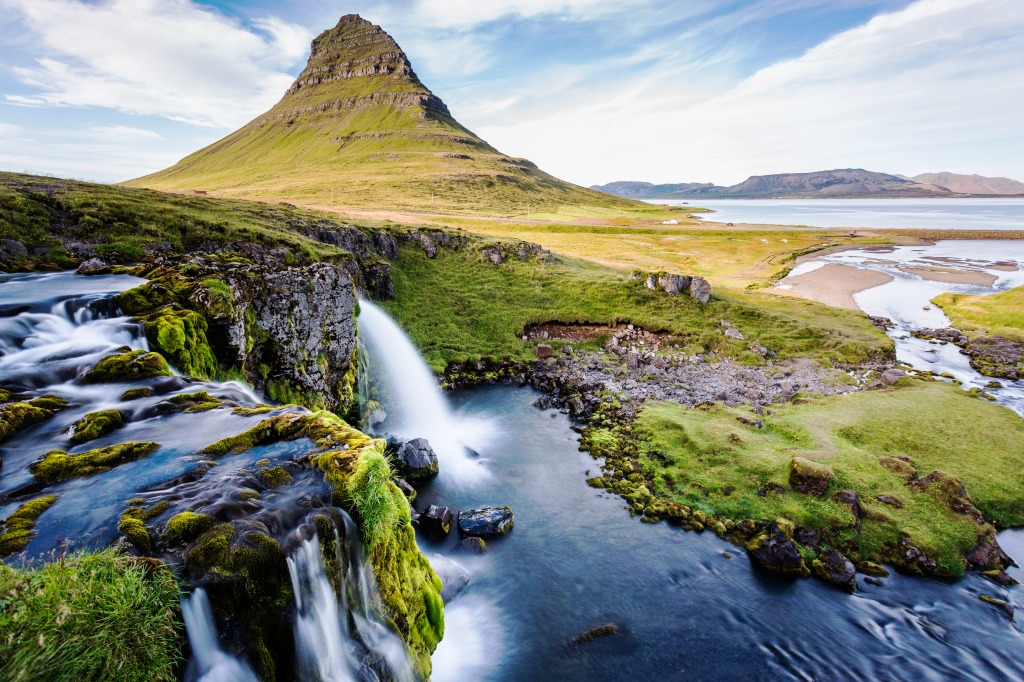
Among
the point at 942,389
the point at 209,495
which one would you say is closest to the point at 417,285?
the point at 209,495

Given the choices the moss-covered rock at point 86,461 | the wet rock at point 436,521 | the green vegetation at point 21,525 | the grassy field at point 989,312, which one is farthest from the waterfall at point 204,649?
the grassy field at point 989,312

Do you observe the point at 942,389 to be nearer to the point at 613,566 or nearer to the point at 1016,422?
the point at 1016,422

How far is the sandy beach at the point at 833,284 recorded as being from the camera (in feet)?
188

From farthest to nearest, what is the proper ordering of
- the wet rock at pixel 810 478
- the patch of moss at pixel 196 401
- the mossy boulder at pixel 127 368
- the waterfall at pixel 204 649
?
the wet rock at pixel 810 478, the mossy boulder at pixel 127 368, the patch of moss at pixel 196 401, the waterfall at pixel 204 649

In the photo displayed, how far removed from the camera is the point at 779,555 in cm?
1669

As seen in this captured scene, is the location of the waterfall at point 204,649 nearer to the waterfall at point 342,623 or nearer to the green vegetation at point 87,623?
the green vegetation at point 87,623

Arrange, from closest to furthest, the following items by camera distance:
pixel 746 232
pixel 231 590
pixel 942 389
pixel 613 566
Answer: pixel 231 590 → pixel 613 566 → pixel 942 389 → pixel 746 232

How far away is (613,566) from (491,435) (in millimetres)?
11477

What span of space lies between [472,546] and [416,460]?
5.71m

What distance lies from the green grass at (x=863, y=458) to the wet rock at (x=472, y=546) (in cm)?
851

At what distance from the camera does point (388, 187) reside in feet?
490

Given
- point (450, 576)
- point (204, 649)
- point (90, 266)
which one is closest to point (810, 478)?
point (450, 576)

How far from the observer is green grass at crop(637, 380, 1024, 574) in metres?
18.0

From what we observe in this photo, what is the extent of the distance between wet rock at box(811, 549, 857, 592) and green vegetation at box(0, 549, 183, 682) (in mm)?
19526
